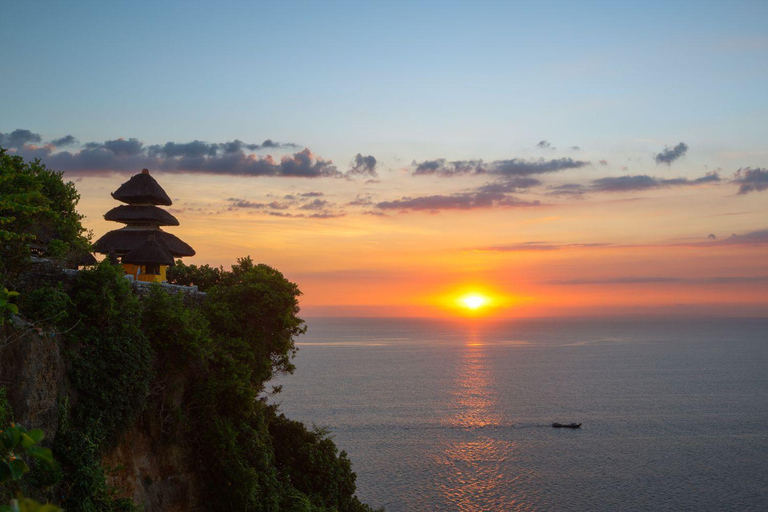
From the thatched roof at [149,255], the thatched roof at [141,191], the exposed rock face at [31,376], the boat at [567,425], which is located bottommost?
the boat at [567,425]

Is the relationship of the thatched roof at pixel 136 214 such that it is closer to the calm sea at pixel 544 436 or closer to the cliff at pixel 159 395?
the cliff at pixel 159 395

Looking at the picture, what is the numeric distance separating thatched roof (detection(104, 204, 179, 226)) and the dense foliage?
5.61 metres

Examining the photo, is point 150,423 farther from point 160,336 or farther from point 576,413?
point 576,413

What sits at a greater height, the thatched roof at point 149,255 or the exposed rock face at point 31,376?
the thatched roof at point 149,255

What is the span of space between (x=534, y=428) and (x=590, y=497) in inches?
1369

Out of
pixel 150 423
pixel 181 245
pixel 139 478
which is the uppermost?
pixel 181 245

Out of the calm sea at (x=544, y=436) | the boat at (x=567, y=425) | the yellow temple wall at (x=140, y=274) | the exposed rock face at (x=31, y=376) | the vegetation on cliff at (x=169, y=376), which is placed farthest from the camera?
the boat at (x=567, y=425)

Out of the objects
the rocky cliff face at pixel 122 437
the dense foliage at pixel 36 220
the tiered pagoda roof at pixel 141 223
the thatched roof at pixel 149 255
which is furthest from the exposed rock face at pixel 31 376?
the tiered pagoda roof at pixel 141 223

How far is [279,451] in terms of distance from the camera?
129 ft

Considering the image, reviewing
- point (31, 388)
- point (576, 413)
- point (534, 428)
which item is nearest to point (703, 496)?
point (534, 428)

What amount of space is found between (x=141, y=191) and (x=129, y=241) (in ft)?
11.9

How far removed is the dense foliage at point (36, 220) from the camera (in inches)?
912

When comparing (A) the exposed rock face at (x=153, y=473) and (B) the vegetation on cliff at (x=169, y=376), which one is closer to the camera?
(B) the vegetation on cliff at (x=169, y=376)

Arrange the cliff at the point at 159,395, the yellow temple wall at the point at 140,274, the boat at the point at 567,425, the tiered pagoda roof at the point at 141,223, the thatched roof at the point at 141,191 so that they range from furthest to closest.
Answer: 1. the boat at the point at 567,425
2. the thatched roof at the point at 141,191
3. the tiered pagoda roof at the point at 141,223
4. the yellow temple wall at the point at 140,274
5. the cliff at the point at 159,395
